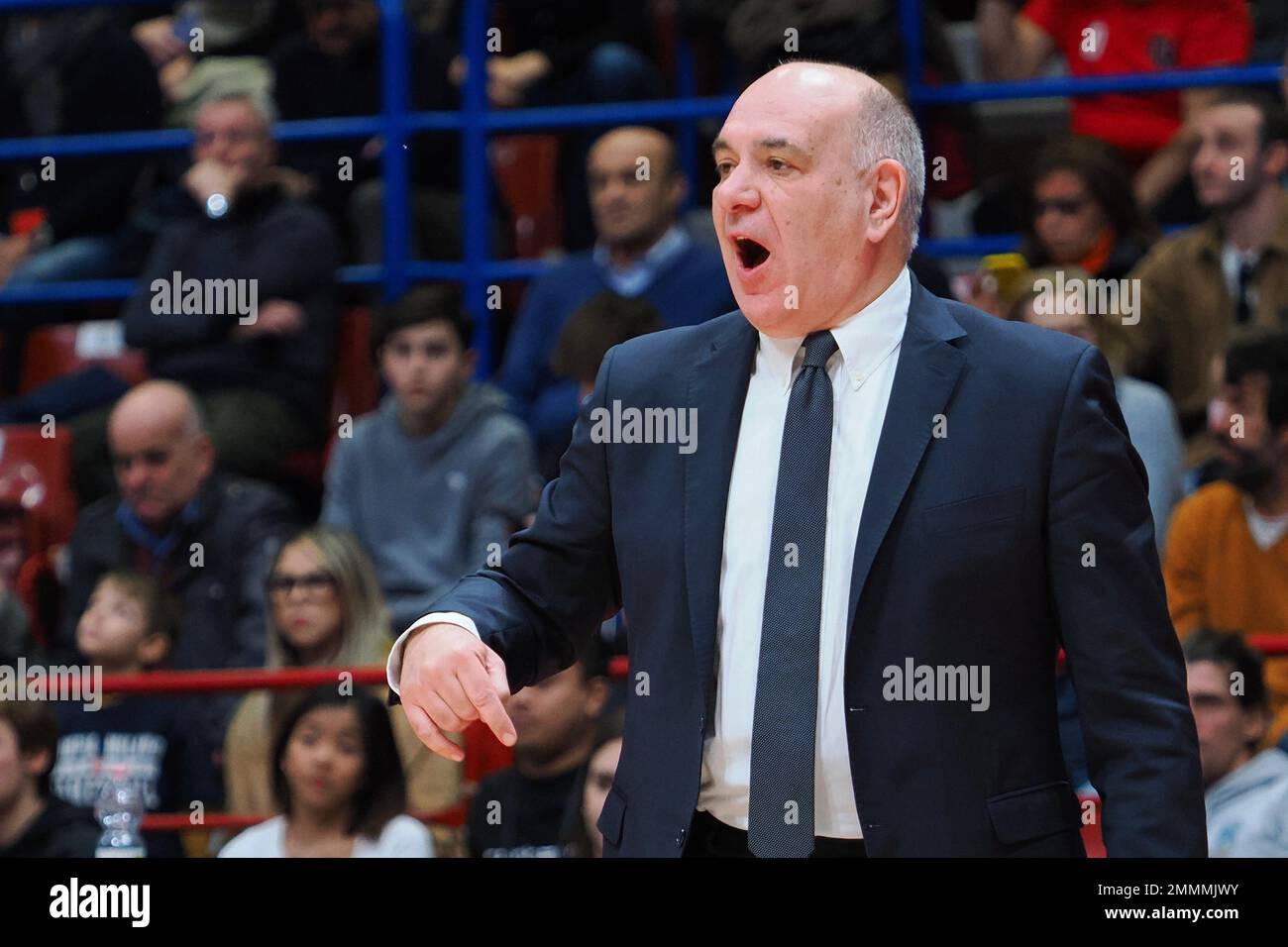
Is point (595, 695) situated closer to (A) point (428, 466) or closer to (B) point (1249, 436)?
(A) point (428, 466)

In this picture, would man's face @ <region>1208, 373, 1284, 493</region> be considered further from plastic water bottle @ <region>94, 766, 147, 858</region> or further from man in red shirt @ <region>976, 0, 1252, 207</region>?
plastic water bottle @ <region>94, 766, 147, 858</region>

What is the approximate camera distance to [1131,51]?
500 cm

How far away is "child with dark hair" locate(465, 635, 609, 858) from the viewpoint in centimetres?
353

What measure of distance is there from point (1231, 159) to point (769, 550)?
9.35 feet

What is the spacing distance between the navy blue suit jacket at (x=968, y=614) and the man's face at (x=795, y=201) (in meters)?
0.10

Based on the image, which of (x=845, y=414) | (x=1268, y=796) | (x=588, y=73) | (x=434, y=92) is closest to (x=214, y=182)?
(x=434, y=92)

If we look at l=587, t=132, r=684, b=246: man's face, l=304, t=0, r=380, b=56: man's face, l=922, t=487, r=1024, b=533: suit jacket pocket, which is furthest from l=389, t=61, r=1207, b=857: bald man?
l=304, t=0, r=380, b=56: man's face

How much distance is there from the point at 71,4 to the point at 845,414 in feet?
14.4

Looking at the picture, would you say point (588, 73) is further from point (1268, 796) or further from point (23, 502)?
point (1268, 796)

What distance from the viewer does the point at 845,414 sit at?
1896 millimetres

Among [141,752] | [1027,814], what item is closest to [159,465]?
[141,752]

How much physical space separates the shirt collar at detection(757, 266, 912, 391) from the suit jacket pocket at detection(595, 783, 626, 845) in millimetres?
427

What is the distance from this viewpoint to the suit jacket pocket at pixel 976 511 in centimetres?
181

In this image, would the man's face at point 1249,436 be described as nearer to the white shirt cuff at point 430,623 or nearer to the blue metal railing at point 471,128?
the blue metal railing at point 471,128
